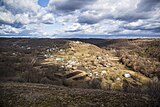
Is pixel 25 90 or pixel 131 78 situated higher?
pixel 25 90

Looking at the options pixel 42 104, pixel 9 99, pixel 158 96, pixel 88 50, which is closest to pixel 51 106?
pixel 42 104

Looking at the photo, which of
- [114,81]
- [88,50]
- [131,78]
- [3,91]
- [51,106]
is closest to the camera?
[51,106]

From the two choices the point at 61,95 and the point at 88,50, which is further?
the point at 88,50

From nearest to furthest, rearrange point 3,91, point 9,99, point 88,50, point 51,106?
point 51,106 < point 9,99 < point 3,91 < point 88,50

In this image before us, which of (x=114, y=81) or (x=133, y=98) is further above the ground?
(x=133, y=98)

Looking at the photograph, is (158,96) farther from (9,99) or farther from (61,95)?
(9,99)

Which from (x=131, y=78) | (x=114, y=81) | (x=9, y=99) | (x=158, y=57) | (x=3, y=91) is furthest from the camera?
(x=158, y=57)

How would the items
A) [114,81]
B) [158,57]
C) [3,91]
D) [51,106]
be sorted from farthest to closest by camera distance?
[158,57] < [114,81] < [3,91] < [51,106]

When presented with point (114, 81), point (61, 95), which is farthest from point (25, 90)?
point (114, 81)

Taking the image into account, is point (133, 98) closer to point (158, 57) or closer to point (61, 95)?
point (61, 95)
